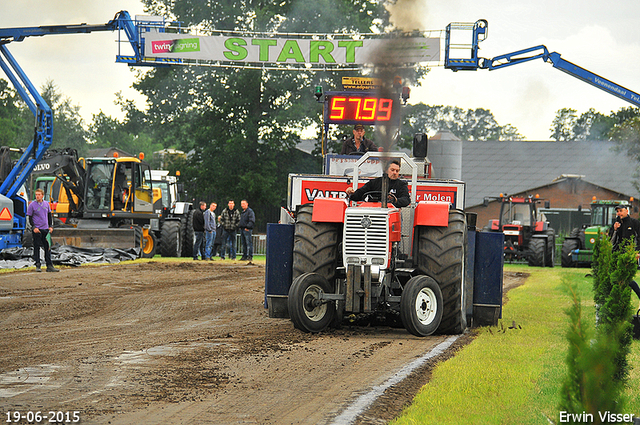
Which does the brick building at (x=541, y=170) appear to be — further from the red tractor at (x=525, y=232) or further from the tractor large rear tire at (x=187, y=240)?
the tractor large rear tire at (x=187, y=240)

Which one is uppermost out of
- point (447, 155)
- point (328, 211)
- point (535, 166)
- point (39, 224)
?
point (535, 166)

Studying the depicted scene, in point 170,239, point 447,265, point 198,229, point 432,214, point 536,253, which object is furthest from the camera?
point 536,253

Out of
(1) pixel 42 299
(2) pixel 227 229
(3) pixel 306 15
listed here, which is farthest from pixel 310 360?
(3) pixel 306 15

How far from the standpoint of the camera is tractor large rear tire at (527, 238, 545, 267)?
29.5 m

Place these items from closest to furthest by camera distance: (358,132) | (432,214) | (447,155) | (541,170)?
(432,214) < (358,132) < (447,155) < (541,170)

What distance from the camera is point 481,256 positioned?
9766 millimetres

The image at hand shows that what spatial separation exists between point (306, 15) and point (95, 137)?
3074 inches

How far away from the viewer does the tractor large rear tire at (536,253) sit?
29484mm

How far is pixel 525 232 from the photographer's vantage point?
101 feet

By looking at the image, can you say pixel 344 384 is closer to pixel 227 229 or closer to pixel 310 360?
pixel 310 360

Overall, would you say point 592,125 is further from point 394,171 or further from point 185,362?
point 185,362

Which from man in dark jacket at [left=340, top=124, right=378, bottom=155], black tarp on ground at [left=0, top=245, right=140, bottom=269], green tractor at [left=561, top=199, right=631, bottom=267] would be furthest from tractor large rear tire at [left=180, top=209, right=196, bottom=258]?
man in dark jacket at [left=340, top=124, right=378, bottom=155]

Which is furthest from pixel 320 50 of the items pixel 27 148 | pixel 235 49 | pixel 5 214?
pixel 5 214

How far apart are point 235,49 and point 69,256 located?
31.0 feet
